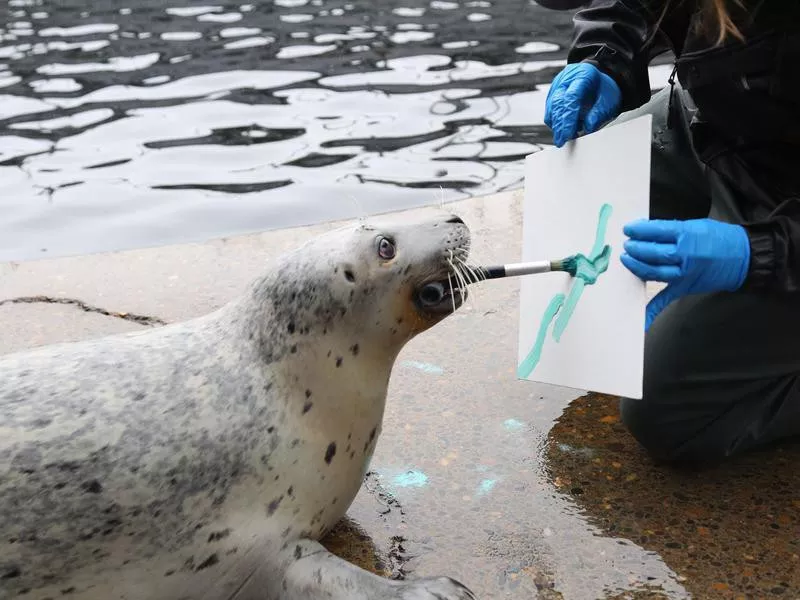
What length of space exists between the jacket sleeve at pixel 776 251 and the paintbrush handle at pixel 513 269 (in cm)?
51

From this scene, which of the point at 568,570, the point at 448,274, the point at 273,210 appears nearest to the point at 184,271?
the point at 273,210

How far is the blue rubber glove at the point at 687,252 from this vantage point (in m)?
2.40

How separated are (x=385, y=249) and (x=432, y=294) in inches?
6.2

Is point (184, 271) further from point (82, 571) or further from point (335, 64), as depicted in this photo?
point (335, 64)

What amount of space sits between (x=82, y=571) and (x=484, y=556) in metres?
0.94

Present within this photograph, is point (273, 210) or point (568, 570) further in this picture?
point (273, 210)

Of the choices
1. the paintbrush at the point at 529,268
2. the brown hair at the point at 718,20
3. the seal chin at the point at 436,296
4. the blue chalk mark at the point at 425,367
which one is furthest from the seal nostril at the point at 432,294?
the blue chalk mark at the point at 425,367

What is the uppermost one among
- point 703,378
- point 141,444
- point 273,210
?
point 141,444

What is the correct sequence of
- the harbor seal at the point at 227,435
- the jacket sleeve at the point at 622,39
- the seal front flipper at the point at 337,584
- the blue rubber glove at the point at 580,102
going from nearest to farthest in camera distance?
the harbor seal at the point at 227,435, the seal front flipper at the point at 337,584, the blue rubber glove at the point at 580,102, the jacket sleeve at the point at 622,39

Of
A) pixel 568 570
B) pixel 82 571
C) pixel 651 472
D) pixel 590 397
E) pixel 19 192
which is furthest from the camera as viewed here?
A: pixel 19 192

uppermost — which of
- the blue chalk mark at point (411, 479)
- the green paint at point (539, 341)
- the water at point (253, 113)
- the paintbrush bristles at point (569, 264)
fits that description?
the paintbrush bristles at point (569, 264)

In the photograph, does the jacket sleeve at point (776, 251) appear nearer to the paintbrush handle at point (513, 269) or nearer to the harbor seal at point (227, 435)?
the paintbrush handle at point (513, 269)

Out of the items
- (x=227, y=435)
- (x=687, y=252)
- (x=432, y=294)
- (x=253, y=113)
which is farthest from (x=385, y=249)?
(x=253, y=113)

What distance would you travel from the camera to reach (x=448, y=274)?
237 cm
